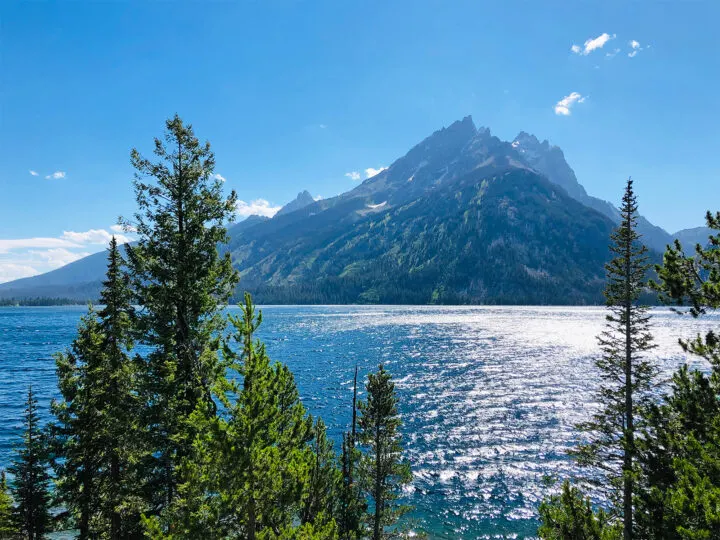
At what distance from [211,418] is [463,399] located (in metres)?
71.3

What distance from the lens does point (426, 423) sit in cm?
6309

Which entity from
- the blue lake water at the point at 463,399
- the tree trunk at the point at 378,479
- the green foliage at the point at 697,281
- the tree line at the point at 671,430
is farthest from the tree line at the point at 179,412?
the blue lake water at the point at 463,399

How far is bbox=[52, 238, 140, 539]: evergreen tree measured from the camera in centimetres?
2003

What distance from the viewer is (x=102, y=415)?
2088 cm

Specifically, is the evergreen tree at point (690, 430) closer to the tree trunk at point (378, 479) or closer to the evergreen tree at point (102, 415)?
the tree trunk at point (378, 479)

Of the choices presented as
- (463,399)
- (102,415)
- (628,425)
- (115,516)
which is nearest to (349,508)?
(115,516)

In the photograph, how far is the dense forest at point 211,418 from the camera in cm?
1205

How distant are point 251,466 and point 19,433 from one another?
6220cm

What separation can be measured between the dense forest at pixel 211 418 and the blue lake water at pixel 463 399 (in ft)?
70.5

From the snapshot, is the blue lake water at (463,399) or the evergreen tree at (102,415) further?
the blue lake water at (463,399)

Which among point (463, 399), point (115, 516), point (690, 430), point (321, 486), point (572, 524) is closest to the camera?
point (690, 430)

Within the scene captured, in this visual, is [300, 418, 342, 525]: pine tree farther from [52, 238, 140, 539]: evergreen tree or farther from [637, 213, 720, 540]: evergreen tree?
[637, 213, 720, 540]: evergreen tree

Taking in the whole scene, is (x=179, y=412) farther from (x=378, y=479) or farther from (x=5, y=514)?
(x=378, y=479)

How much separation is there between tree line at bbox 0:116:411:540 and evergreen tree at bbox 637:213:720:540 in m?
12.5
